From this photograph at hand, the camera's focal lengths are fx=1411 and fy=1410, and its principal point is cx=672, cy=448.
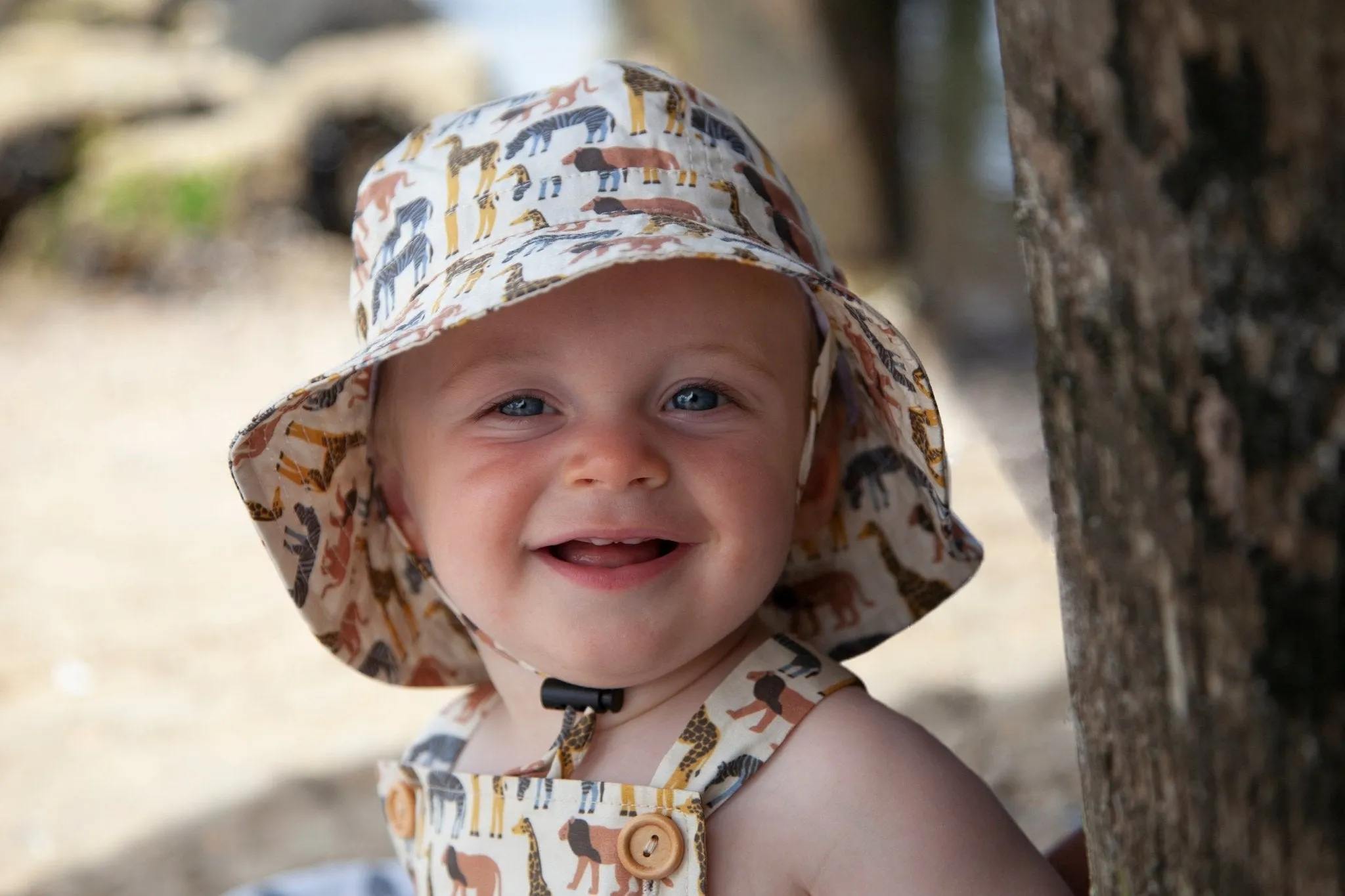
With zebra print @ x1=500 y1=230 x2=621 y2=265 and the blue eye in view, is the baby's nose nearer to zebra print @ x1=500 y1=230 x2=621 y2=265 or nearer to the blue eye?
the blue eye

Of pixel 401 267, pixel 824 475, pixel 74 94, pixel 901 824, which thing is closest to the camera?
pixel 901 824

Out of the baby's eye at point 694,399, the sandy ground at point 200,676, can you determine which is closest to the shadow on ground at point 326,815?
the sandy ground at point 200,676

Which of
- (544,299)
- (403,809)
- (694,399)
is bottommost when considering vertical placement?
(403,809)

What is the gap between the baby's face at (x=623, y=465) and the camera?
1410mm

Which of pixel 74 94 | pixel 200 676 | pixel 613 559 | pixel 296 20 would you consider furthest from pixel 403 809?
pixel 296 20

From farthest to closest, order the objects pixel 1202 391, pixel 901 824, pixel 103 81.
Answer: pixel 103 81
pixel 901 824
pixel 1202 391

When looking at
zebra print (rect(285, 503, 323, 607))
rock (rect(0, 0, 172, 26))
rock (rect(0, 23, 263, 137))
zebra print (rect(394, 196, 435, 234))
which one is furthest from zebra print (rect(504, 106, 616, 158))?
rock (rect(0, 0, 172, 26))

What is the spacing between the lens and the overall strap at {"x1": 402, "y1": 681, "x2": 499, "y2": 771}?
1.78 metres

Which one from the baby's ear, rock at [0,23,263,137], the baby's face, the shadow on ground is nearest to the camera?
the baby's face

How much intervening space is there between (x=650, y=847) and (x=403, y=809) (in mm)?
455

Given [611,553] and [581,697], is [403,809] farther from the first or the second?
[611,553]

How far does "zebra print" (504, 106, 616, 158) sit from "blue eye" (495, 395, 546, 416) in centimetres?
26

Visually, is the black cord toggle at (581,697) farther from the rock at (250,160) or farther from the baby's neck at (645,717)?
the rock at (250,160)

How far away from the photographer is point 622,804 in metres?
1.43
